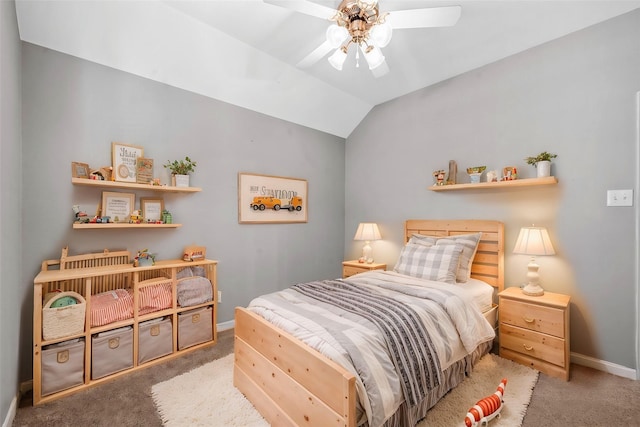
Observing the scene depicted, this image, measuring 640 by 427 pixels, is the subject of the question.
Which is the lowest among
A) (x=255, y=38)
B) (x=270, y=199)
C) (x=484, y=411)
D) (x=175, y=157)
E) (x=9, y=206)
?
(x=484, y=411)

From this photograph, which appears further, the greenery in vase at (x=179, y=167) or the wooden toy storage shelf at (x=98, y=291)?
the greenery in vase at (x=179, y=167)

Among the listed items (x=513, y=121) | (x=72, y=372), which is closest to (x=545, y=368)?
(x=513, y=121)

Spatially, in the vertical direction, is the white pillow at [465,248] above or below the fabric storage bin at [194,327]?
above

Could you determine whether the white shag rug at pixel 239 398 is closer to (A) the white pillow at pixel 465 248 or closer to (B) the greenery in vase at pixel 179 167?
(A) the white pillow at pixel 465 248

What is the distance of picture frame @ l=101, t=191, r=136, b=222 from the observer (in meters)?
2.40

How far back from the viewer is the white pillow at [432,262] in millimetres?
2635

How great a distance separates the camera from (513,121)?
2805mm

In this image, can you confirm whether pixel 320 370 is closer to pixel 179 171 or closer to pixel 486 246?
pixel 179 171

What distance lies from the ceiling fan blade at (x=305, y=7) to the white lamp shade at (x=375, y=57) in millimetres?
333

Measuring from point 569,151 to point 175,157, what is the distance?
11.8ft

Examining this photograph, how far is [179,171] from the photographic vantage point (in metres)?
2.74

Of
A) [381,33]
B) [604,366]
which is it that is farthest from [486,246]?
[381,33]

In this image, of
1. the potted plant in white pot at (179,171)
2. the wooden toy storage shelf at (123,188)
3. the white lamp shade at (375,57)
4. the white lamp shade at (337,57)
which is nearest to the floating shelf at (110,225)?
the wooden toy storage shelf at (123,188)

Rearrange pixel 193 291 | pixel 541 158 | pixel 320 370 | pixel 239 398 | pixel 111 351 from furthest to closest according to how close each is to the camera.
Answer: pixel 193 291 < pixel 541 158 < pixel 111 351 < pixel 239 398 < pixel 320 370
